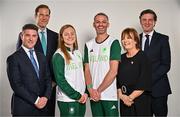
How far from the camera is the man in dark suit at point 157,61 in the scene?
2963 mm

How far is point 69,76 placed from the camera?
2639 millimetres

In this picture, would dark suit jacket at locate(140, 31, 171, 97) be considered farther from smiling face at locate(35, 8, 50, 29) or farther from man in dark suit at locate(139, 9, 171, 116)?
smiling face at locate(35, 8, 50, 29)

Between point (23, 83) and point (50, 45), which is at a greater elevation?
point (50, 45)

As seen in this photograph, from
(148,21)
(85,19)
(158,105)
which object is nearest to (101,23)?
(148,21)

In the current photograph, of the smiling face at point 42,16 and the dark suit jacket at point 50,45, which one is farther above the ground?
the smiling face at point 42,16

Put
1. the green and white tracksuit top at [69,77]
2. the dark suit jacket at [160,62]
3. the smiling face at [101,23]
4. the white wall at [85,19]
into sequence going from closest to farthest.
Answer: the green and white tracksuit top at [69,77], the smiling face at [101,23], the dark suit jacket at [160,62], the white wall at [85,19]

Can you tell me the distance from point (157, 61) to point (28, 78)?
4.53ft

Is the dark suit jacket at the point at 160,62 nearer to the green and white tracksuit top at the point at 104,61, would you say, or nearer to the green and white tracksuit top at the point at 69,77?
the green and white tracksuit top at the point at 104,61

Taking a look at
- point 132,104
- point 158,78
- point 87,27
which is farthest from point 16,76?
point 87,27

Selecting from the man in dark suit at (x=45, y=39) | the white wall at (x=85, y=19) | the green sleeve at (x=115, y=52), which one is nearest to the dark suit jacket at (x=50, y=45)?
the man in dark suit at (x=45, y=39)

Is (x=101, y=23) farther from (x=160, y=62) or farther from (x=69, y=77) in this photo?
(x=160, y=62)

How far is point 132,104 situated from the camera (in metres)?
2.62

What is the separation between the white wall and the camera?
392 cm

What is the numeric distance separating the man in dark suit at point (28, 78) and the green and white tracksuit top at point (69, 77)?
0.13 m
